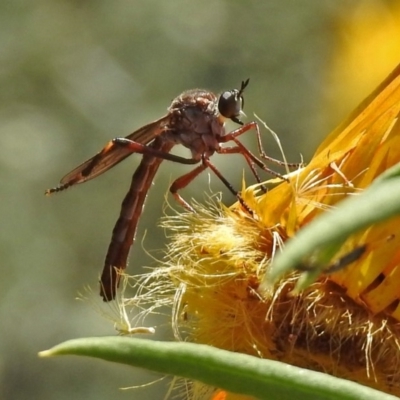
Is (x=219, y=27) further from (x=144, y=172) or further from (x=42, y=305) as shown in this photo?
(x=144, y=172)

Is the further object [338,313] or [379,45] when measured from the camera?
[379,45]

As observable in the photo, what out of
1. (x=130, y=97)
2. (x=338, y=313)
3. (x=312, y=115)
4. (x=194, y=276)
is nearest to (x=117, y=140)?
(x=194, y=276)

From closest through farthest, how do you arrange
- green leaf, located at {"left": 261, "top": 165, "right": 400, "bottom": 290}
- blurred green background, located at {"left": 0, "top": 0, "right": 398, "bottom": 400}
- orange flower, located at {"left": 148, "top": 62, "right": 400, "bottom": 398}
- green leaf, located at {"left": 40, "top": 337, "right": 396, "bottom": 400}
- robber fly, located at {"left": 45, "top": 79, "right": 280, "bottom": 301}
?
1. green leaf, located at {"left": 261, "top": 165, "right": 400, "bottom": 290}
2. green leaf, located at {"left": 40, "top": 337, "right": 396, "bottom": 400}
3. orange flower, located at {"left": 148, "top": 62, "right": 400, "bottom": 398}
4. robber fly, located at {"left": 45, "top": 79, "right": 280, "bottom": 301}
5. blurred green background, located at {"left": 0, "top": 0, "right": 398, "bottom": 400}

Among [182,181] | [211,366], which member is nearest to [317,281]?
[211,366]

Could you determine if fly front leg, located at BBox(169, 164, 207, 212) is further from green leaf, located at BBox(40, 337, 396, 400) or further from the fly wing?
green leaf, located at BBox(40, 337, 396, 400)

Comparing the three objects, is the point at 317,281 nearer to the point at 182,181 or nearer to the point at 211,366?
the point at 211,366

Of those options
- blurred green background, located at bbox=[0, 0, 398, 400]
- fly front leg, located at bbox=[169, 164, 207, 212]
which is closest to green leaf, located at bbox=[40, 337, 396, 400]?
fly front leg, located at bbox=[169, 164, 207, 212]
